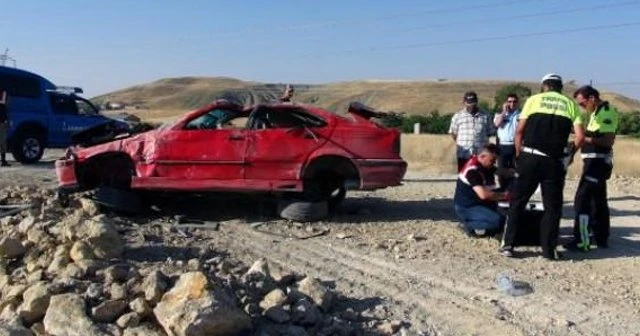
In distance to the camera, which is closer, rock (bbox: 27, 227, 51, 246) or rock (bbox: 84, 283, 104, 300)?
rock (bbox: 84, 283, 104, 300)

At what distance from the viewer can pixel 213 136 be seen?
9.80 metres

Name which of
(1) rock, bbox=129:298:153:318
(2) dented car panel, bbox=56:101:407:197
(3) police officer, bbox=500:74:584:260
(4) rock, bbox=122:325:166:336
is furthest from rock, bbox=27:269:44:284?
(3) police officer, bbox=500:74:584:260

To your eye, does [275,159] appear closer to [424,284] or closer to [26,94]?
[424,284]

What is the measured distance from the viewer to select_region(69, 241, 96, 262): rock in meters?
6.67

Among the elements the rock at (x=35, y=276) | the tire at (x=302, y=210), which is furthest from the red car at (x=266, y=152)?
the rock at (x=35, y=276)

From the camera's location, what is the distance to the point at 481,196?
27.5 ft

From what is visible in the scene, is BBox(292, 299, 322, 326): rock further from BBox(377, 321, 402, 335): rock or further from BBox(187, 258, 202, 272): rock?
BBox(187, 258, 202, 272): rock

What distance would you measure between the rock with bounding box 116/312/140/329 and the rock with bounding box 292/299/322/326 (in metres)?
1.07


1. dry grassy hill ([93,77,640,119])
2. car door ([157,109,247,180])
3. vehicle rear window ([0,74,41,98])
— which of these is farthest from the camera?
dry grassy hill ([93,77,640,119])

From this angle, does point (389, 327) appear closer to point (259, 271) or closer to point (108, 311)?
point (259, 271)

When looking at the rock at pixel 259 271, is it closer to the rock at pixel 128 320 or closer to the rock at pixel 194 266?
the rock at pixel 194 266

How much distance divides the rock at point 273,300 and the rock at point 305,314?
0.11 meters

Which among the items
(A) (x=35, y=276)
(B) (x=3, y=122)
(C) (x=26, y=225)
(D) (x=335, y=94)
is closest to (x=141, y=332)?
(A) (x=35, y=276)

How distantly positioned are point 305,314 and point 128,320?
1211mm
